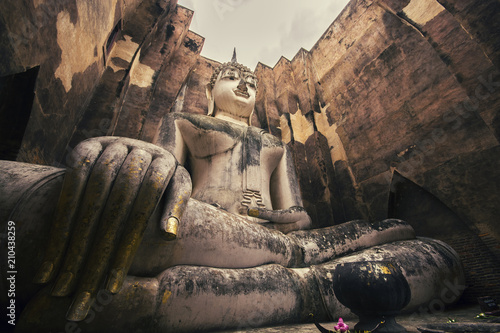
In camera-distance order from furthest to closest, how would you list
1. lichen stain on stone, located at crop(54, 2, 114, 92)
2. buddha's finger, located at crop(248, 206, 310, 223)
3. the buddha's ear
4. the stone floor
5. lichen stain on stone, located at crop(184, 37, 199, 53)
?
lichen stain on stone, located at crop(184, 37, 199, 53) → the buddha's ear → buddha's finger, located at crop(248, 206, 310, 223) → lichen stain on stone, located at crop(54, 2, 114, 92) → the stone floor

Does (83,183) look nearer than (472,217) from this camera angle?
Yes

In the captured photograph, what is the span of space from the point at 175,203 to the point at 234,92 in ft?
7.76

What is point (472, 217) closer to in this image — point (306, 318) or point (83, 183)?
point (306, 318)

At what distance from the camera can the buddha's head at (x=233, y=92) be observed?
3.16 metres

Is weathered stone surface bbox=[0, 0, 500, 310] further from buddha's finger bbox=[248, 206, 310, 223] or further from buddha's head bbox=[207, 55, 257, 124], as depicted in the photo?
buddha's finger bbox=[248, 206, 310, 223]

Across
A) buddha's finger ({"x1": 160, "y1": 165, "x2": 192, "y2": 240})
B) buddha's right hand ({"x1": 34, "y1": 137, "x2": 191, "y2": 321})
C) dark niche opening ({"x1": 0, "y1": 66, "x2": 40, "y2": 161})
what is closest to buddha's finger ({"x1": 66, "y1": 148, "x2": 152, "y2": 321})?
buddha's right hand ({"x1": 34, "y1": 137, "x2": 191, "y2": 321})

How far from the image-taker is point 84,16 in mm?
2168

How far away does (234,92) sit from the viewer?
3154 millimetres

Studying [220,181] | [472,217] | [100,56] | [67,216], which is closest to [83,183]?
[67,216]

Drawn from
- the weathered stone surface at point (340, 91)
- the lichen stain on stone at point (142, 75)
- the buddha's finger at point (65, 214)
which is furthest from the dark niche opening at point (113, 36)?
the buddha's finger at point (65, 214)

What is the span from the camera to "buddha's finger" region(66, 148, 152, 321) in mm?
848

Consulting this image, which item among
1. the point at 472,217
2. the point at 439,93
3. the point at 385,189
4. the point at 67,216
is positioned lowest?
the point at 67,216

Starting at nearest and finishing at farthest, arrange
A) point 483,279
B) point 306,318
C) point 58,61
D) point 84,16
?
point 306,318
point 58,61
point 84,16
point 483,279

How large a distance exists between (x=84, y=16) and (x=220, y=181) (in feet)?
6.54
